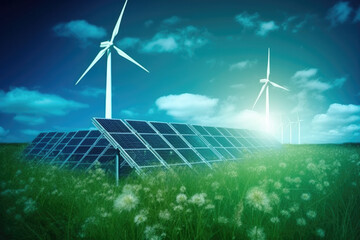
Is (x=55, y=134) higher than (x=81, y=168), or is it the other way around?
(x=55, y=134)

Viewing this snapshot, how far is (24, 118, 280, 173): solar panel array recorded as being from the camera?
11.6 m

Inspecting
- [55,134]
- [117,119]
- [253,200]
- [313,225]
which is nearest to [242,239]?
[253,200]

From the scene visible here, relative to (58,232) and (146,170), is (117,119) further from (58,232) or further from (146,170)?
(58,232)

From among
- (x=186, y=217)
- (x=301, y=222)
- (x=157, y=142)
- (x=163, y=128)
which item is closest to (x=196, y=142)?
(x=163, y=128)

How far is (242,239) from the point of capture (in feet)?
13.4

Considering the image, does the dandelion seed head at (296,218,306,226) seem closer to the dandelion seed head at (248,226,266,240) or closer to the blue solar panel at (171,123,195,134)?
the dandelion seed head at (248,226,266,240)

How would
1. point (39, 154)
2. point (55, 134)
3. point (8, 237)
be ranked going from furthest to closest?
point (55, 134), point (39, 154), point (8, 237)

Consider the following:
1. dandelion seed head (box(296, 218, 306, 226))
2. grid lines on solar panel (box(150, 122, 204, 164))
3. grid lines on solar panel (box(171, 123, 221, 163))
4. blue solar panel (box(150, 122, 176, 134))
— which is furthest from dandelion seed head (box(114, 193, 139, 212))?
blue solar panel (box(150, 122, 176, 134))

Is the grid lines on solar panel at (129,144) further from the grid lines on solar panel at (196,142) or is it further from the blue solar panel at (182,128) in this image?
the blue solar panel at (182,128)

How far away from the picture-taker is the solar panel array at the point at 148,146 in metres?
11.6

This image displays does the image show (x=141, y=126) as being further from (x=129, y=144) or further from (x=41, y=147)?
(x=41, y=147)

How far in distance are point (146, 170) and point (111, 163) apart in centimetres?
408

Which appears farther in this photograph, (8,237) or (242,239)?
(8,237)

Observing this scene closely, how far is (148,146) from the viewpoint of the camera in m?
12.5
